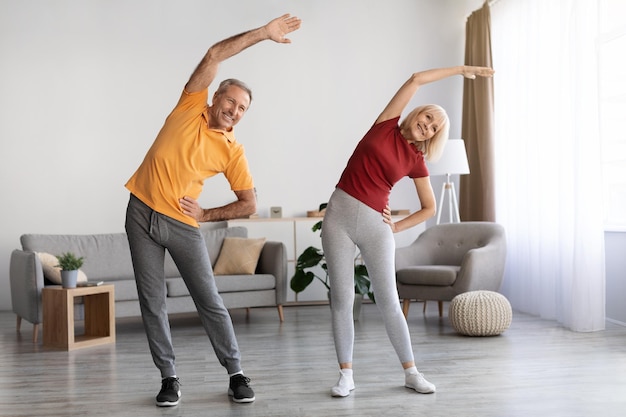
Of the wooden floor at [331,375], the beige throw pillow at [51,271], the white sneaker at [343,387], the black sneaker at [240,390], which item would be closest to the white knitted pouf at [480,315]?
the wooden floor at [331,375]

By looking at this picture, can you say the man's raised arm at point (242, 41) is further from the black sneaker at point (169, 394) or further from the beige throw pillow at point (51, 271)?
the beige throw pillow at point (51, 271)

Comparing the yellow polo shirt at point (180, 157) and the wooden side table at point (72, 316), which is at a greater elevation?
the yellow polo shirt at point (180, 157)

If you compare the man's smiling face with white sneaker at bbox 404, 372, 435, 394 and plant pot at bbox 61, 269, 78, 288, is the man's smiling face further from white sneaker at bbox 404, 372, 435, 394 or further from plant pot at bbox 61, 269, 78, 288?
plant pot at bbox 61, 269, 78, 288

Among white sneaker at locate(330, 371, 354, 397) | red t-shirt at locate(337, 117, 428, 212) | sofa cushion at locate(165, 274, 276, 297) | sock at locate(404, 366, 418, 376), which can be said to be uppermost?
red t-shirt at locate(337, 117, 428, 212)

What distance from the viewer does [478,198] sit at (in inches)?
281

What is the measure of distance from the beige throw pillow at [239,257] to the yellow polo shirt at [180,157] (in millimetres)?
3069

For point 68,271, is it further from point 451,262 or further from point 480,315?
point 451,262

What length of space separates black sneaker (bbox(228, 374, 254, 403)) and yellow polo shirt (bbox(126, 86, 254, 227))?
74cm

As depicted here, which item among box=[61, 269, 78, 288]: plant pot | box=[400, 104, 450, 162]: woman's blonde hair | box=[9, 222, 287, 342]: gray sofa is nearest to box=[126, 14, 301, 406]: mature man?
box=[400, 104, 450, 162]: woman's blonde hair

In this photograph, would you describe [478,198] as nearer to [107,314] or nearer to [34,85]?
[107,314]

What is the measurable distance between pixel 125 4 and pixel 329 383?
16.7 feet

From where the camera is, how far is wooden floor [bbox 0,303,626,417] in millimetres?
3158

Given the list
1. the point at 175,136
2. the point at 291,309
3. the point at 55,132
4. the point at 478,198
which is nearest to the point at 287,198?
the point at 291,309

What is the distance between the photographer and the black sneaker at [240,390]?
128 inches
